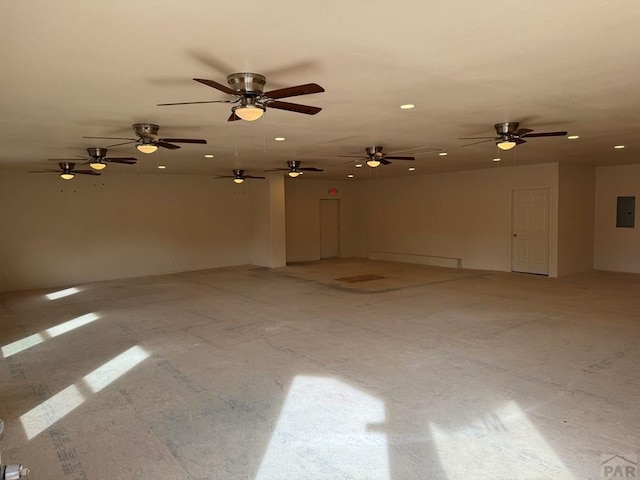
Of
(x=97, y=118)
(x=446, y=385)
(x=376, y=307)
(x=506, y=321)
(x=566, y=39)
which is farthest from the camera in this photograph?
(x=376, y=307)

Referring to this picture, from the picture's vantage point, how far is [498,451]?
2.80 m

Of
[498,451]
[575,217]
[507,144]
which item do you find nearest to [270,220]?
[507,144]

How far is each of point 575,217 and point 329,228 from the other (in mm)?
6809

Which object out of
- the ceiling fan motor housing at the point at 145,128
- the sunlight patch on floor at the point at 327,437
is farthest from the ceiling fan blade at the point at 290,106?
the sunlight patch on floor at the point at 327,437

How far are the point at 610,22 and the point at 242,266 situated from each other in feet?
34.2

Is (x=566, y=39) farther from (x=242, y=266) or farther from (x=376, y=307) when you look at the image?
(x=242, y=266)

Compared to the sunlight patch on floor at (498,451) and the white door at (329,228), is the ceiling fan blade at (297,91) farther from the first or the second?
the white door at (329,228)

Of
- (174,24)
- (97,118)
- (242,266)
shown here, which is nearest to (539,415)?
(174,24)

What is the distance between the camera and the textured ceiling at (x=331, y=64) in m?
2.31

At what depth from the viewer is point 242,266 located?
1195 centimetres

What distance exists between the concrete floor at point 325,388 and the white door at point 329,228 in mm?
6342

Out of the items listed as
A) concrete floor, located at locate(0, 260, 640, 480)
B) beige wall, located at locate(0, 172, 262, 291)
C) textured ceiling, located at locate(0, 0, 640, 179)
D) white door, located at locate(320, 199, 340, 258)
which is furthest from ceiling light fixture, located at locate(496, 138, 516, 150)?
white door, located at locate(320, 199, 340, 258)

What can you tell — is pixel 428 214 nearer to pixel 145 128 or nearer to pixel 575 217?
pixel 575 217

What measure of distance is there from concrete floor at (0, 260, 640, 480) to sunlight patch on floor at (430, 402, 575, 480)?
0.04 ft
